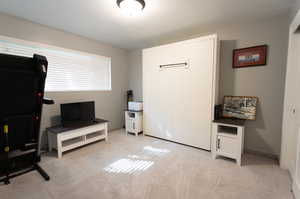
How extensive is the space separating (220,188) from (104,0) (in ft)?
9.15

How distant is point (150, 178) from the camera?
1.85 meters

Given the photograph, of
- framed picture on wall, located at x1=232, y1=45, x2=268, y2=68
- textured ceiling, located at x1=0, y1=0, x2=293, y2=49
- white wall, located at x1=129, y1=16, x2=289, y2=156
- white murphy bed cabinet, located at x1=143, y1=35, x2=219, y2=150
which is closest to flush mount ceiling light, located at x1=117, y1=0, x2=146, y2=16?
textured ceiling, located at x1=0, y1=0, x2=293, y2=49

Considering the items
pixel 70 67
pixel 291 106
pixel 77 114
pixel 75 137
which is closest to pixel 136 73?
pixel 70 67

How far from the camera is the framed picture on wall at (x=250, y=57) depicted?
2.36m

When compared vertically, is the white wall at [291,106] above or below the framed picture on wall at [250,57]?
below

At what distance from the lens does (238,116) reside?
2.55m

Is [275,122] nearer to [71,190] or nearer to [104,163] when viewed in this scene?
[104,163]

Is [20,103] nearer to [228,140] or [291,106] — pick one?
[228,140]

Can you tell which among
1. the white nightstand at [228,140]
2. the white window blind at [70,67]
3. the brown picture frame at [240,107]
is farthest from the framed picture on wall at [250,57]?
the white window blind at [70,67]

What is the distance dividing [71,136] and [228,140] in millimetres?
2719

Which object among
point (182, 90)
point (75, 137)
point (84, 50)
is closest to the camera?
point (75, 137)

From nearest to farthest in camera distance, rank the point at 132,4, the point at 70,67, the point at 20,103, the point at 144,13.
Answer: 1. the point at 20,103
2. the point at 132,4
3. the point at 144,13
4. the point at 70,67

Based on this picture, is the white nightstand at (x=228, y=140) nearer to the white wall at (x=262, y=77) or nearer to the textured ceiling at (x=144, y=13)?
the white wall at (x=262, y=77)

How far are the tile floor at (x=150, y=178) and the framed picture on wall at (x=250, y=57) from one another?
163 cm
